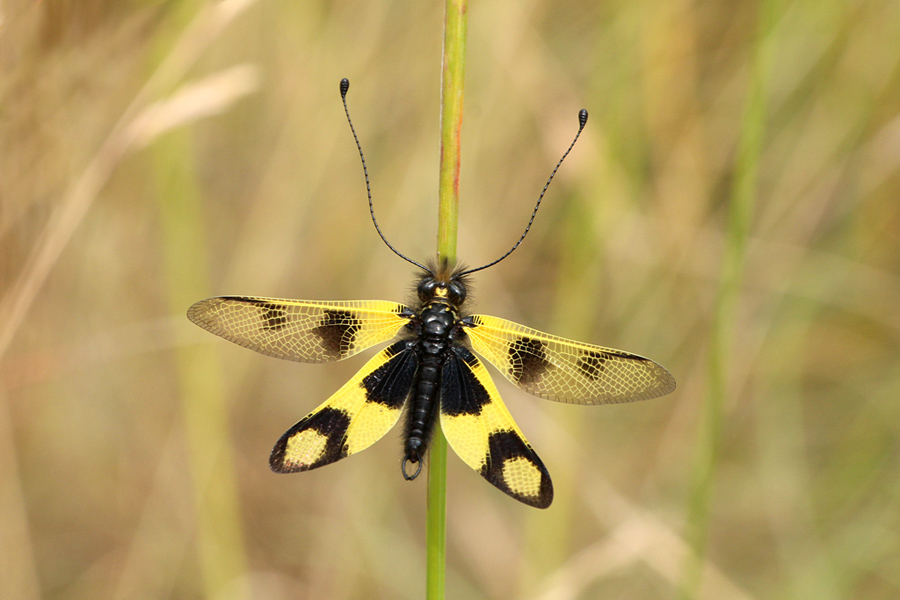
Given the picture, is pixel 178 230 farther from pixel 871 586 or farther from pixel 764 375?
pixel 871 586

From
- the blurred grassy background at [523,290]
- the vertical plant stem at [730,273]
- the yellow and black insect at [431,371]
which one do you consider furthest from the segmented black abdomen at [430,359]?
the blurred grassy background at [523,290]

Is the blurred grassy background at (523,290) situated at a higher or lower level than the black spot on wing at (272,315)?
higher

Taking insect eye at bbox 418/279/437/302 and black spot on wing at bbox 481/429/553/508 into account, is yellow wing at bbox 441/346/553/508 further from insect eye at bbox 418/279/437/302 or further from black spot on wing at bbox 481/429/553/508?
insect eye at bbox 418/279/437/302

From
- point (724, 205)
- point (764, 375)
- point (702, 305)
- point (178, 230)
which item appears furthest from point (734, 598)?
point (178, 230)

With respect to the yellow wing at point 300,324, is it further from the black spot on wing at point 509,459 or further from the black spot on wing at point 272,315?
the black spot on wing at point 509,459

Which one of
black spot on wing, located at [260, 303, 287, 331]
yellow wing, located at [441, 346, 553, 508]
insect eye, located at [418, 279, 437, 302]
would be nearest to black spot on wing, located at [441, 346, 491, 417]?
yellow wing, located at [441, 346, 553, 508]

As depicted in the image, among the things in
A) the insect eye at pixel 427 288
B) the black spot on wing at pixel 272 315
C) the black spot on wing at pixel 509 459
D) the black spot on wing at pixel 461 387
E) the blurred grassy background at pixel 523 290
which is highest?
the blurred grassy background at pixel 523 290
